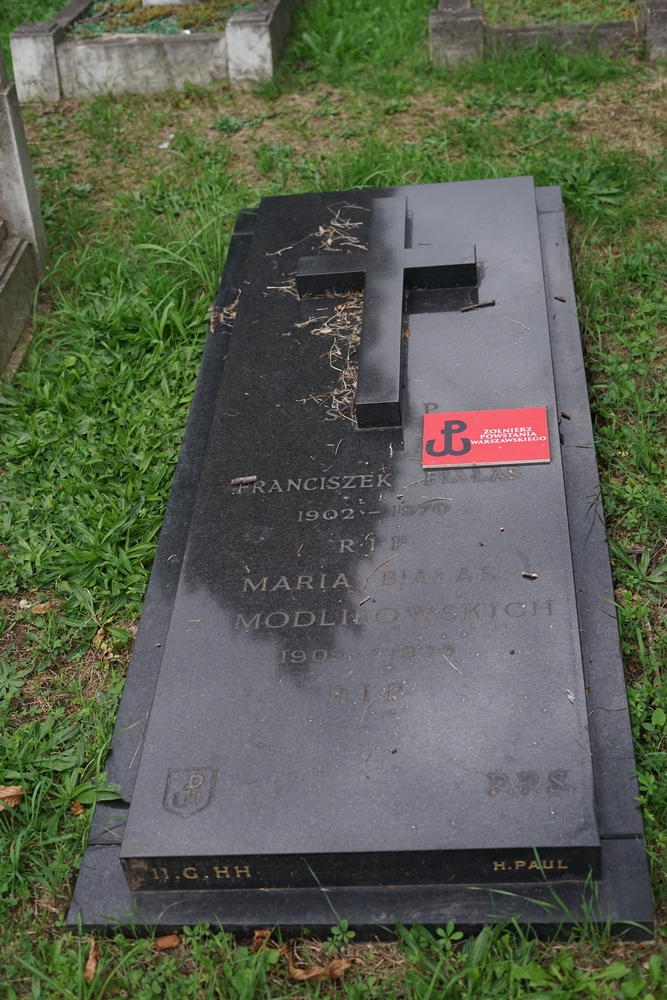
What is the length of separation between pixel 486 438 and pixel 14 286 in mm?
2302

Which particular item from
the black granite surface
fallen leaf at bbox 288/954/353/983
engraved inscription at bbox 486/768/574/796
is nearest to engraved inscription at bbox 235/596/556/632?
the black granite surface

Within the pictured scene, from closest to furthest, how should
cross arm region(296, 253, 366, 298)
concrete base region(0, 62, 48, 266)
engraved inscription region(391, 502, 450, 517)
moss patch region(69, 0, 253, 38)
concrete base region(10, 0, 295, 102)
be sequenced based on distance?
engraved inscription region(391, 502, 450, 517) < cross arm region(296, 253, 366, 298) < concrete base region(0, 62, 48, 266) < concrete base region(10, 0, 295, 102) < moss patch region(69, 0, 253, 38)

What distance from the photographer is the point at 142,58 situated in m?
5.75

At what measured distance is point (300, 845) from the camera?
7.48 feet

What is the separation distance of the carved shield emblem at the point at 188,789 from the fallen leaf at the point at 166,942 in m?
0.29

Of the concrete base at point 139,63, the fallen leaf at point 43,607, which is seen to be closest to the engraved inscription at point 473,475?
the fallen leaf at point 43,607

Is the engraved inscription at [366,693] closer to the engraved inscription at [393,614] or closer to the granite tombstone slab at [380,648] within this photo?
the granite tombstone slab at [380,648]

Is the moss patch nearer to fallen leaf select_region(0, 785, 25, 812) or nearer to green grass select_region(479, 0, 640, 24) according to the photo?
green grass select_region(479, 0, 640, 24)

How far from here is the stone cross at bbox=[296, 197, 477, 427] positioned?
343 centimetres

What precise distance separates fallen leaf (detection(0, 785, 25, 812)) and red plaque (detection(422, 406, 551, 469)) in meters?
1.49

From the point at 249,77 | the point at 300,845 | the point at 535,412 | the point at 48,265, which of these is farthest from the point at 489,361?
the point at 249,77

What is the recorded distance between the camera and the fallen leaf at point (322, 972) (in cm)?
226

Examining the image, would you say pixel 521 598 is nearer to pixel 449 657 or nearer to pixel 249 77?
pixel 449 657

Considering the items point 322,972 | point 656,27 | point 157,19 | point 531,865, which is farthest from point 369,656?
point 157,19
